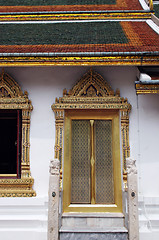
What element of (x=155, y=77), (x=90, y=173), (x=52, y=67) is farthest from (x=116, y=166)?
(x=52, y=67)

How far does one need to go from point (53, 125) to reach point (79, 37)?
181 cm

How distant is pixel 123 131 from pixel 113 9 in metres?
3.68

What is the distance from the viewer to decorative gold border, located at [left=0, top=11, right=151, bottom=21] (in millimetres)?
6367

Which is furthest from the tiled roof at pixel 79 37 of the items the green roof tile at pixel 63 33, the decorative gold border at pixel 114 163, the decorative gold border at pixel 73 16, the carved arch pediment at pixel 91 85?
the decorative gold border at pixel 114 163

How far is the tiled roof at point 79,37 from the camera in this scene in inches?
176

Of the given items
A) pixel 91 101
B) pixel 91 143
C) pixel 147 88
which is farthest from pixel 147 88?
pixel 91 143

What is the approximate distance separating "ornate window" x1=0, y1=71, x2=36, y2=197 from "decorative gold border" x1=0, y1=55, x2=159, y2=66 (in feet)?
1.69

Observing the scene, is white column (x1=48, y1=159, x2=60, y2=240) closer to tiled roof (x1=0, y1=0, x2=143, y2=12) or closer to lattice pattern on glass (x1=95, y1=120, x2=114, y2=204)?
lattice pattern on glass (x1=95, y1=120, x2=114, y2=204)

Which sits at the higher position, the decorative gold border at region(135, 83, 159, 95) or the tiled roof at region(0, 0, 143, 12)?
the tiled roof at region(0, 0, 143, 12)

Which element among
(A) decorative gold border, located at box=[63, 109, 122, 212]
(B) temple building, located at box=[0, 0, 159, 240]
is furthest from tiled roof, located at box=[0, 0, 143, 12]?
(A) decorative gold border, located at box=[63, 109, 122, 212]

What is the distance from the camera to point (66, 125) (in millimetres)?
4805

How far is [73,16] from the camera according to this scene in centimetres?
643

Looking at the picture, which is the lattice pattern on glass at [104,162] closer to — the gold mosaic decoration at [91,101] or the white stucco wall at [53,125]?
the gold mosaic decoration at [91,101]

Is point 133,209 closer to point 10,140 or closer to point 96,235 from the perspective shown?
point 96,235
